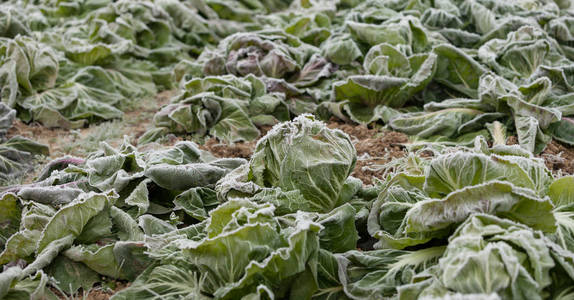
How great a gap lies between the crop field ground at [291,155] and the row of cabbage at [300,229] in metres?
0.01

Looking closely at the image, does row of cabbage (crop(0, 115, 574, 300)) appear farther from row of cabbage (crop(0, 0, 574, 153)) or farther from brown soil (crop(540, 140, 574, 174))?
row of cabbage (crop(0, 0, 574, 153))

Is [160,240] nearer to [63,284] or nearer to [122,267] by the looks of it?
[122,267]

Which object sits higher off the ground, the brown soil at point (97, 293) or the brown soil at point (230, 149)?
the brown soil at point (97, 293)

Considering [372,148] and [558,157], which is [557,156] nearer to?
[558,157]

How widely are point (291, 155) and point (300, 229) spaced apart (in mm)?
761

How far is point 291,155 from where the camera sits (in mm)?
3238

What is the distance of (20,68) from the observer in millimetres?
6191

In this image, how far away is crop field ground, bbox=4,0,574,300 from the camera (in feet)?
8.44

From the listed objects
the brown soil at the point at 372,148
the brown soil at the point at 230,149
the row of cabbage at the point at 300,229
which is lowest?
the brown soil at the point at 230,149

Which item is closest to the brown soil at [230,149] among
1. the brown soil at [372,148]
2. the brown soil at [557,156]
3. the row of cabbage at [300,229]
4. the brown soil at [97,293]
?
the brown soil at [372,148]

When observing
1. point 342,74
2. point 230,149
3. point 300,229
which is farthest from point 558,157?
point 300,229

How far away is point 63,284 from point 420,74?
3.94 m

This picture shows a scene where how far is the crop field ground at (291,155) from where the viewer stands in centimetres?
257

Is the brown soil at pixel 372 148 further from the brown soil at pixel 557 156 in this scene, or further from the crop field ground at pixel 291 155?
the brown soil at pixel 557 156
